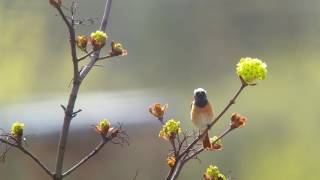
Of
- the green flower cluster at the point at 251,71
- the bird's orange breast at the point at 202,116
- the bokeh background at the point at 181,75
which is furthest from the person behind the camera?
the bokeh background at the point at 181,75

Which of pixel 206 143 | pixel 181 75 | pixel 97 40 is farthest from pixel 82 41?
pixel 181 75

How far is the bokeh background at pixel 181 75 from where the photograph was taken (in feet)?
5.91

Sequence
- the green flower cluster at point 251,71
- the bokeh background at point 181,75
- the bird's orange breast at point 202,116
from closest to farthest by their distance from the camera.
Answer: the green flower cluster at point 251,71
the bird's orange breast at point 202,116
the bokeh background at point 181,75

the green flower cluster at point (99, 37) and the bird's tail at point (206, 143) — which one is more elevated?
the green flower cluster at point (99, 37)

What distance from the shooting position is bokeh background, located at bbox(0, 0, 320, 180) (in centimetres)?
180

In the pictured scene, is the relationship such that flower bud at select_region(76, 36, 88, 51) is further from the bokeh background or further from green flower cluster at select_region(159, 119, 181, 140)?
the bokeh background

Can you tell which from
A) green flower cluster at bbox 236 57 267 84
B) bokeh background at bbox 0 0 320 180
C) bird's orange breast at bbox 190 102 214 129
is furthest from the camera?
bokeh background at bbox 0 0 320 180

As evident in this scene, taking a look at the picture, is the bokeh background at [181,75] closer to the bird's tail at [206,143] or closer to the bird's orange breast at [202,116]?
the bird's orange breast at [202,116]

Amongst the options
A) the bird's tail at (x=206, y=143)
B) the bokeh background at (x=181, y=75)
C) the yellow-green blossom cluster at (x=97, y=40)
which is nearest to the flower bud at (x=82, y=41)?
the yellow-green blossom cluster at (x=97, y=40)

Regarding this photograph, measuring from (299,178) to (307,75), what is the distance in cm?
37

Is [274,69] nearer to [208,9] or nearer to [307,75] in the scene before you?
[307,75]

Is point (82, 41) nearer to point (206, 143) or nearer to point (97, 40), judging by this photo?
point (97, 40)

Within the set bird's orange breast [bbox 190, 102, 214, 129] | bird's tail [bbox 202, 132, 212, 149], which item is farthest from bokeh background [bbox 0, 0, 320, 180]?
bird's tail [bbox 202, 132, 212, 149]

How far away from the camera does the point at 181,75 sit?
6.31 ft
